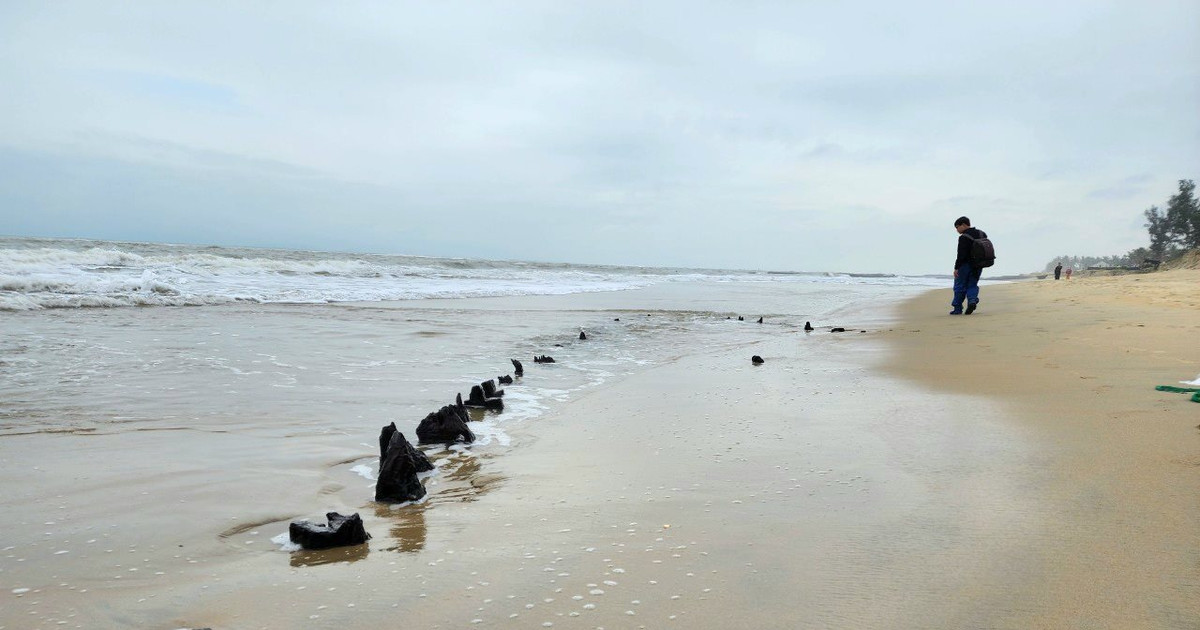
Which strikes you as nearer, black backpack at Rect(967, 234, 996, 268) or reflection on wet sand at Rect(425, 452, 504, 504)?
reflection on wet sand at Rect(425, 452, 504, 504)

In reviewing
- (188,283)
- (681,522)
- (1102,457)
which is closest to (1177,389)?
(1102,457)

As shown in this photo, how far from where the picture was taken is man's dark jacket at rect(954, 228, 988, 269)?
1182cm

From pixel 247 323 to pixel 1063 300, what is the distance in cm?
1495

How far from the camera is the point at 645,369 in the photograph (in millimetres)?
7105

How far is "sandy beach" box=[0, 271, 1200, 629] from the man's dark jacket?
24.5ft

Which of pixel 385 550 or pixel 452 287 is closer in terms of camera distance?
pixel 385 550

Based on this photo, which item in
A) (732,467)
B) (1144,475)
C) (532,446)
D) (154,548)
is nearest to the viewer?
(154,548)

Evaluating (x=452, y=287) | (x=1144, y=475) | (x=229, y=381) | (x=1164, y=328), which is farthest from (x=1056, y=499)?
(x=452, y=287)

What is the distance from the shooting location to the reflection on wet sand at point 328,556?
7.41 feet

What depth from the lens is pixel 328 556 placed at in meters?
2.30

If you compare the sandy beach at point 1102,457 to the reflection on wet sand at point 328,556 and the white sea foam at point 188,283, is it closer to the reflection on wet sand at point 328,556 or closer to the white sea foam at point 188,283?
the reflection on wet sand at point 328,556

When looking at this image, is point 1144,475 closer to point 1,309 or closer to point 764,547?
point 764,547

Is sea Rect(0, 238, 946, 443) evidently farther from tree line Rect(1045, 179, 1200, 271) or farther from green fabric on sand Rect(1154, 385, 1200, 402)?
tree line Rect(1045, 179, 1200, 271)

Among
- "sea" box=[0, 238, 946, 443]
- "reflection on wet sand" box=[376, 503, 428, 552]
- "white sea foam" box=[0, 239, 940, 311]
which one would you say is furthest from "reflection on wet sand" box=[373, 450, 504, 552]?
"white sea foam" box=[0, 239, 940, 311]
